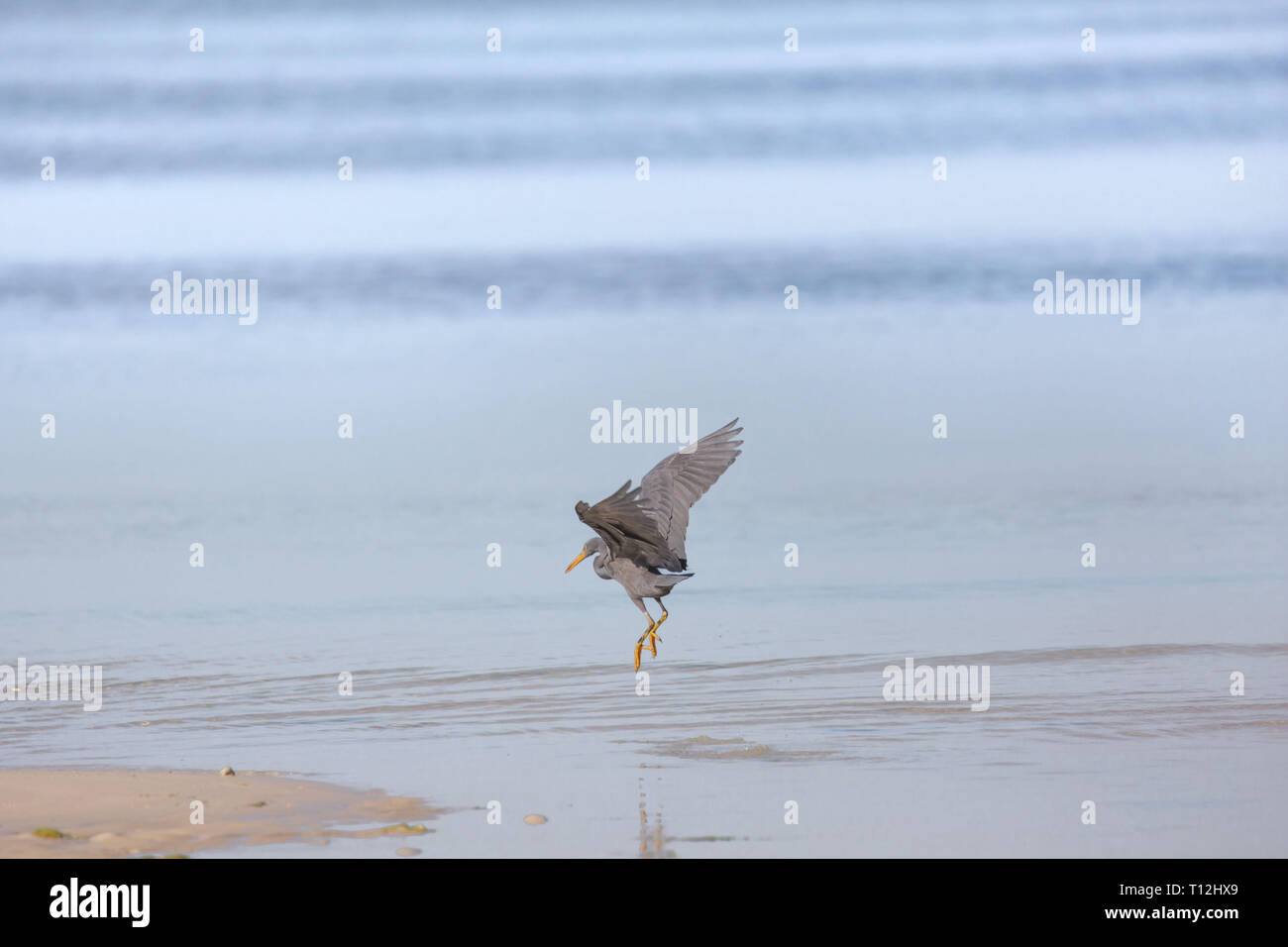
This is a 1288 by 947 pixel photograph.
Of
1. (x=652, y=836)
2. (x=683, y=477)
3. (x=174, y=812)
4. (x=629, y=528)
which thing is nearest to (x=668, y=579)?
(x=683, y=477)

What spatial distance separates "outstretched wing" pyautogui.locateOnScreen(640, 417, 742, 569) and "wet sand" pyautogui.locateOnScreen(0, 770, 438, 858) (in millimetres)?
3734

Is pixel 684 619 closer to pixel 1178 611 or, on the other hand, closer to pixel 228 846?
pixel 1178 611

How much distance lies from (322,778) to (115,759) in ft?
5.33

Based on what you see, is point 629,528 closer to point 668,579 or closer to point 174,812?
point 668,579

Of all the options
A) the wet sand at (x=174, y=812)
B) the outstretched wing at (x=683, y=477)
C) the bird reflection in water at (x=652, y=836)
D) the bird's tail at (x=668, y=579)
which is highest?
the outstretched wing at (x=683, y=477)

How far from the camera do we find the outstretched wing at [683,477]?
11586mm

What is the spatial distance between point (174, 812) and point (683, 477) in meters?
4.92

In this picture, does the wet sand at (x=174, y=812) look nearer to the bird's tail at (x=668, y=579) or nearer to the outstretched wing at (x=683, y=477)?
the bird's tail at (x=668, y=579)

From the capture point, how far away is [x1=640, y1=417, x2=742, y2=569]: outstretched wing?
11586 mm

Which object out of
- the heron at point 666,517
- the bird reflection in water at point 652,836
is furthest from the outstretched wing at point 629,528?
the bird reflection in water at point 652,836

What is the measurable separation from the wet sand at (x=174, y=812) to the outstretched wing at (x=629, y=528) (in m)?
2.46

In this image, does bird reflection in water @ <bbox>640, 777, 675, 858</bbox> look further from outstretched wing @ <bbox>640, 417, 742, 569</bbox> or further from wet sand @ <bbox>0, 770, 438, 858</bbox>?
outstretched wing @ <bbox>640, 417, 742, 569</bbox>

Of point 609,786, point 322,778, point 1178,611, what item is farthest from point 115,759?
point 1178,611

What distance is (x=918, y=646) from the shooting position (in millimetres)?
13281
